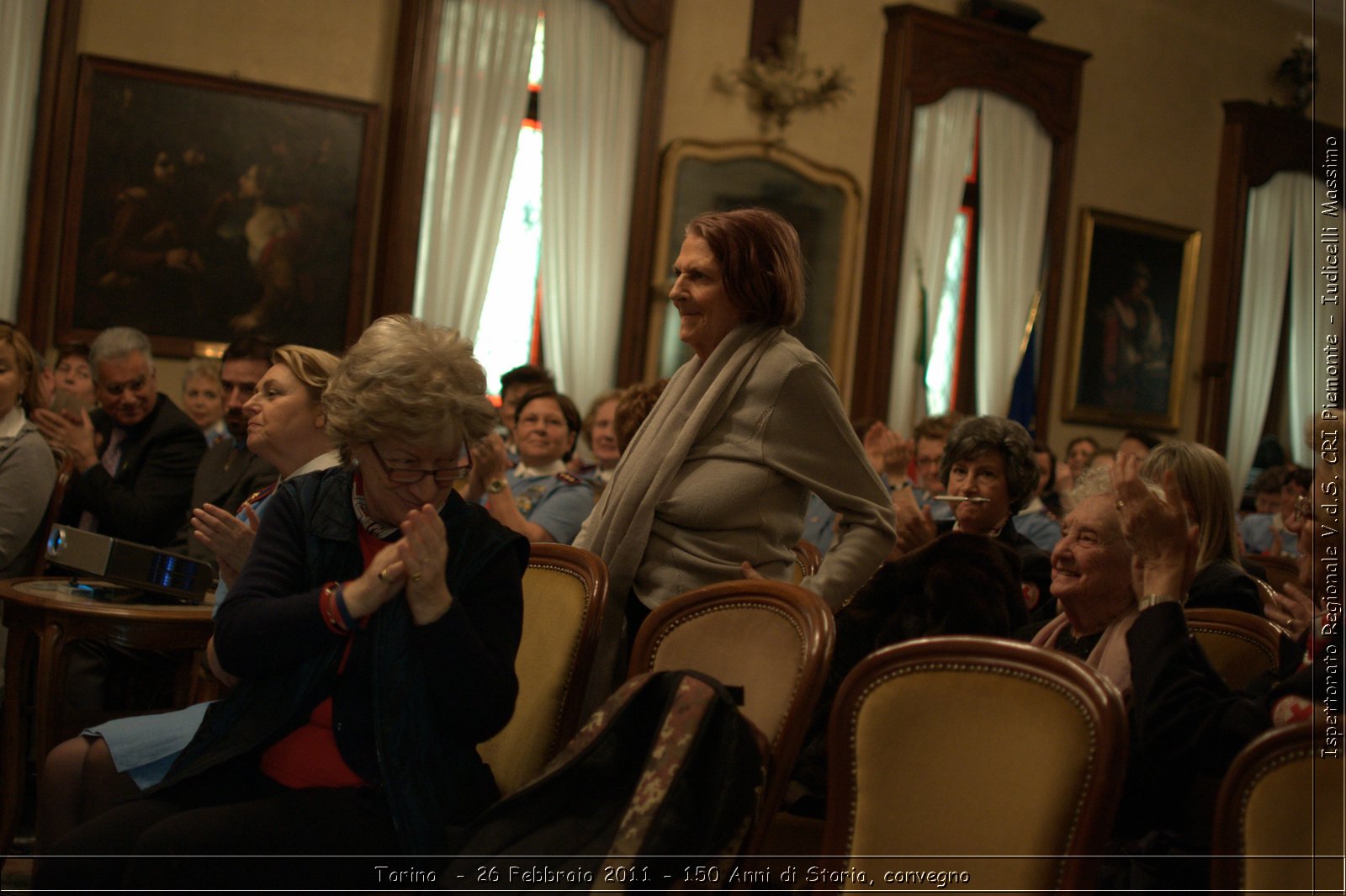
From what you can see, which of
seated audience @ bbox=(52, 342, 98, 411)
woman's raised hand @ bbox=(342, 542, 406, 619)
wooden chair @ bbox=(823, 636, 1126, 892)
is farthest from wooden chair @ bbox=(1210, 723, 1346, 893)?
seated audience @ bbox=(52, 342, 98, 411)

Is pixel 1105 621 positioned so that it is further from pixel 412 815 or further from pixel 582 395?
pixel 582 395

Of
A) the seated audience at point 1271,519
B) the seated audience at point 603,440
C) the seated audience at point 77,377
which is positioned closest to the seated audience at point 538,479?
the seated audience at point 603,440

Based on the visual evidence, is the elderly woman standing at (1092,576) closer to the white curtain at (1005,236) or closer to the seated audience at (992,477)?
the seated audience at (992,477)

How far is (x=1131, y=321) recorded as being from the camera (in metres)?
10.4

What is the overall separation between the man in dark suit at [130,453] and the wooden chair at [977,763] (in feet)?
10.4

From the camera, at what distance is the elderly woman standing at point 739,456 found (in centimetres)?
265

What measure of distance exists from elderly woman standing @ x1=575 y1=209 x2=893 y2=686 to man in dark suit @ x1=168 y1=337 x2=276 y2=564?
1546 millimetres

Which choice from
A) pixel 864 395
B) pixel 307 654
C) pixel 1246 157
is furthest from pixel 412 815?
pixel 1246 157

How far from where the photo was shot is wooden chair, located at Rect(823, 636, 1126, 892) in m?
1.77

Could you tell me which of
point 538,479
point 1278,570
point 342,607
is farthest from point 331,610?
point 1278,570

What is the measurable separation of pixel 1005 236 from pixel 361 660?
854cm

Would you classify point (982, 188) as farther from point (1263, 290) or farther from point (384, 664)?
point (384, 664)

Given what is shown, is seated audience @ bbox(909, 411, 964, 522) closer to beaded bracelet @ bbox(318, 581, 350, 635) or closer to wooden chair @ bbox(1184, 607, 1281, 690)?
wooden chair @ bbox(1184, 607, 1281, 690)

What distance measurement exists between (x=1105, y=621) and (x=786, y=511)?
699 millimetres
